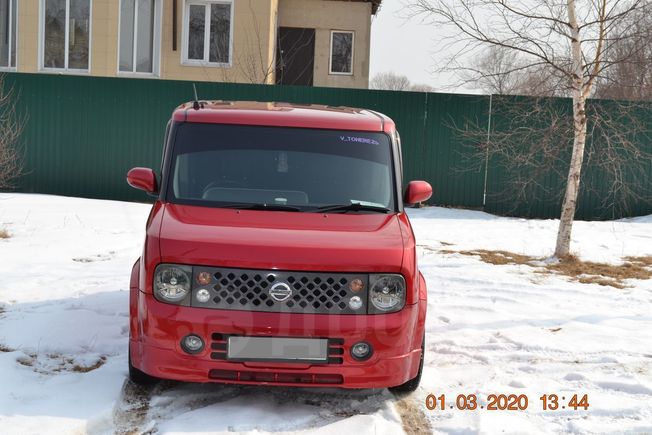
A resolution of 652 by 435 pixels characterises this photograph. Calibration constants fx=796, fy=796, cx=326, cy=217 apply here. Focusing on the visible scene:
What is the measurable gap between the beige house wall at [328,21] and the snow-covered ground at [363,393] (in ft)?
46.6

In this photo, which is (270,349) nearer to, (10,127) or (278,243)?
(278,243)

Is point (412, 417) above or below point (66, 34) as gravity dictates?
below

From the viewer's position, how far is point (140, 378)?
525 cm

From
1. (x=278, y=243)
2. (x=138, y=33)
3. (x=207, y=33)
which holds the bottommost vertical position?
(x=278, y=243)

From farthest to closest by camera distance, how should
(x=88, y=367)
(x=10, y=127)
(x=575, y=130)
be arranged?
(x=10, y=127)
(x=575, y=130)
(x=88, y=367)

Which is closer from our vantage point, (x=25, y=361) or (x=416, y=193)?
(x=25, y=361)

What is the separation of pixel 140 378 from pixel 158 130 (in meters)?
12.4

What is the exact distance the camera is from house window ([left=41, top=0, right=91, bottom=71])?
20328mm

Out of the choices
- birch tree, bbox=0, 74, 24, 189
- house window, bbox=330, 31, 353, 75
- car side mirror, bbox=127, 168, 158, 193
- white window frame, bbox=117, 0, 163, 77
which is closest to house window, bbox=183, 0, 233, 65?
white window frame, bbox=117, 0, 163, 77

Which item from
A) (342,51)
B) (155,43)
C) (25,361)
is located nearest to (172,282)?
(25,361)

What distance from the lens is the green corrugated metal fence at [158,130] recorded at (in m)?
16.9

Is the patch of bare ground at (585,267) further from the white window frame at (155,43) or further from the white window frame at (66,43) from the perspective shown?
the white window frame at (66,43)

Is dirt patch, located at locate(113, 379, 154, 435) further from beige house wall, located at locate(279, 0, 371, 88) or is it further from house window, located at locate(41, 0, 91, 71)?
beige house wall, located at locate(279, 0, 371, 88)

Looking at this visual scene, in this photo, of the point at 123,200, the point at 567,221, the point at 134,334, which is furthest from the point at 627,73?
the point at 123,200
